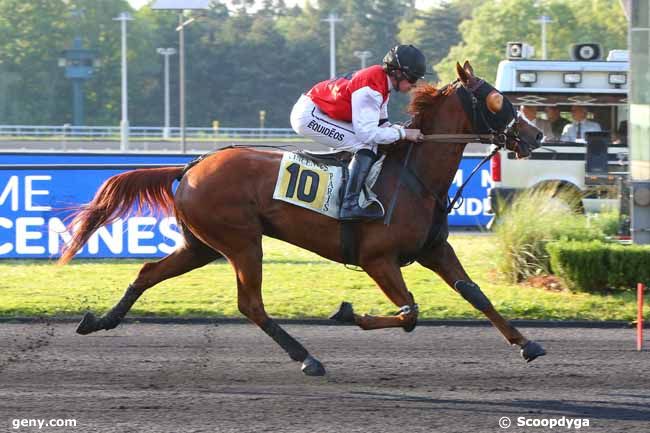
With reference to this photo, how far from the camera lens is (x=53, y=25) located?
60.7 meters

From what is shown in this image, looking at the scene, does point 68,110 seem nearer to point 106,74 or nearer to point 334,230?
point 106,74

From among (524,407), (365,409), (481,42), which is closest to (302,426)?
(365,409)

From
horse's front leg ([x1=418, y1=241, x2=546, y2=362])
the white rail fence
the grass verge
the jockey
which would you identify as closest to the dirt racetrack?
horse's front leg ([x1=418, y1=241, x2=546, y2=362])

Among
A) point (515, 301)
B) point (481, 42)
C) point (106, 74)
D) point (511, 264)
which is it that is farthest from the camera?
A: point (106, 74)

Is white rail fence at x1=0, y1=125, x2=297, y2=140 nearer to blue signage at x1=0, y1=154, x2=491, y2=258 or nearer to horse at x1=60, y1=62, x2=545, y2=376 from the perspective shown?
blue signage at x1=0, y1=154, x2=491, y2=258

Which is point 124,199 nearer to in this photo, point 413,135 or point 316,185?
point 316,185

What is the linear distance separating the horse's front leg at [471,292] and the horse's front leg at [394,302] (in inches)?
13.3

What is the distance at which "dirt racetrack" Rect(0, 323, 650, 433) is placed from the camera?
558cm

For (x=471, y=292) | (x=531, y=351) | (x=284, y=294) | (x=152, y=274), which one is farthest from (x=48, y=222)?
(x=531, y=351)

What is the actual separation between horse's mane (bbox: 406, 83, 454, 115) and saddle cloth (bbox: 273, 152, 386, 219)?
1.33ft

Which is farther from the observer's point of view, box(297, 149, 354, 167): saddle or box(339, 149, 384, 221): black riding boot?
box(297, 149, 354, 167): saddle

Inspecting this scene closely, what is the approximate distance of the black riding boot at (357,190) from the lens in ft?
22.3

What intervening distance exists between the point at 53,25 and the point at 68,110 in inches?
183

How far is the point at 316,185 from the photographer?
6.96m
